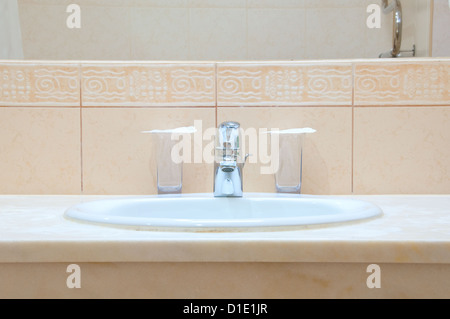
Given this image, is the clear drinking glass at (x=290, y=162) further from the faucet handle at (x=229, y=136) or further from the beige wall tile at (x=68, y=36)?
the beige wall tile at (x=68, y=36)

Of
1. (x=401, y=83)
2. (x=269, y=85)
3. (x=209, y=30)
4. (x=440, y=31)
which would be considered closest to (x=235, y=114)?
(x=269, y=85)

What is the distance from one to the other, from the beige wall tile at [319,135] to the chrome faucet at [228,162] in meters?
0.13

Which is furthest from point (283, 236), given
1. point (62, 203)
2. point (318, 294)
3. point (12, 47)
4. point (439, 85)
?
point (12, 47)

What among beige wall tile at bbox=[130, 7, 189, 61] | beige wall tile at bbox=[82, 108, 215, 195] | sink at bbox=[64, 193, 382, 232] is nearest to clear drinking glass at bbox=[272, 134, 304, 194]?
sink at bbox=[64, 193, 382, 232]

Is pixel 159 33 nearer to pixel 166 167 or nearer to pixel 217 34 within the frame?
pixel 217 34

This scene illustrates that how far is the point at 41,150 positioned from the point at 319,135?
2.14 feet

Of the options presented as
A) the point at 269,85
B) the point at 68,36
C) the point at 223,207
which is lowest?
the point at 223,207

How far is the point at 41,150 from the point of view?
3.41 feet

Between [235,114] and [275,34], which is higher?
[275,34]

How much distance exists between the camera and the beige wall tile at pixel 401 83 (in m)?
1.02

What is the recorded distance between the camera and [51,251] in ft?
1.82

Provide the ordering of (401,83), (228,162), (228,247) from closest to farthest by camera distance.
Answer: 1. (228,247)
2. (228,162)
3. (401,83)
